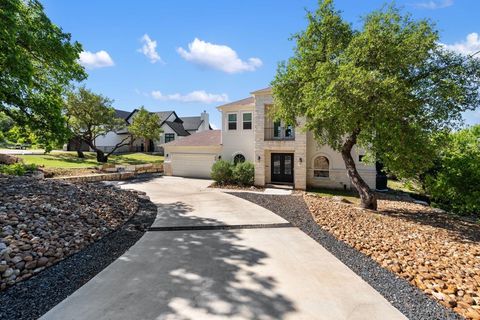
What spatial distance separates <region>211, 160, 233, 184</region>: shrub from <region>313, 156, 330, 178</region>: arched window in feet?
20.4

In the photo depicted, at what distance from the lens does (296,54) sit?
1221 cm

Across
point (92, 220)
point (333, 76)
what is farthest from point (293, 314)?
point (333, 76)

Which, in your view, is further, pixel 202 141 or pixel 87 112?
pixel 87 112

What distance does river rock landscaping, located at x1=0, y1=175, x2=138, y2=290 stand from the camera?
4.92 meters

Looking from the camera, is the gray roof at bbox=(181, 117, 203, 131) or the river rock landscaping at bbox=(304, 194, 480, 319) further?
the gray roof at bbox=(181, 117, 203, 131)

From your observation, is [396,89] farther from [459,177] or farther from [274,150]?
[274,150]

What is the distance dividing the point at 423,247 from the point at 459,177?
26.2 ft

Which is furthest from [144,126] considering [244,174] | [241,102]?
[244,174]

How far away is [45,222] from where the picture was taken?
6.42 m

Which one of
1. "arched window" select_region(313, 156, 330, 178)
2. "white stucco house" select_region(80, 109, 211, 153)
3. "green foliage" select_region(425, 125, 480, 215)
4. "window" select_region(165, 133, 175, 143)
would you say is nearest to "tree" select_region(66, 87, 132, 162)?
"white stucco house" select_region(80, 109, 211, 153)

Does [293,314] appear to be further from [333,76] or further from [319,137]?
[319,137]

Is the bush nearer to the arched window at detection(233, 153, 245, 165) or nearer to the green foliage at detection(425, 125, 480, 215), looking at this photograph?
the arched window at detection(233, 153, 245, 165)

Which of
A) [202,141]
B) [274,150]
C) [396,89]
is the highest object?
[396,89]

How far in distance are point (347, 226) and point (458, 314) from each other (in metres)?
4.56
